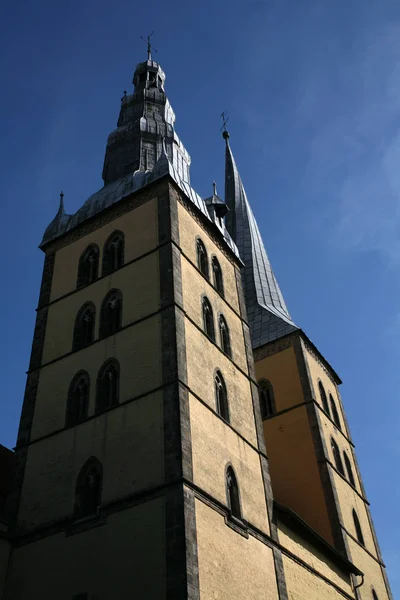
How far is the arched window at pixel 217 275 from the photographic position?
2223cm

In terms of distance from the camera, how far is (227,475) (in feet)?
55.0

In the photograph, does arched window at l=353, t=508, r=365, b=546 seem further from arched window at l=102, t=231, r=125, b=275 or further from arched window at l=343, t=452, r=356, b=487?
arched window at l=102, t=231, r=125, b=275

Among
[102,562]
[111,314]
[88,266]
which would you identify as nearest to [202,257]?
[88,266]

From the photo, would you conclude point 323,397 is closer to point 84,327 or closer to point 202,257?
point 202,257

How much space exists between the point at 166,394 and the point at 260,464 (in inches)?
151

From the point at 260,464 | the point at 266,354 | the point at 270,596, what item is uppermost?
the point at 266,354

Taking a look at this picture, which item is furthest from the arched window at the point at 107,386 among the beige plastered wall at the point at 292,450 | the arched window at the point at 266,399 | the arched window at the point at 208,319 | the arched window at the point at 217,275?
the arched window at the point at 266,399

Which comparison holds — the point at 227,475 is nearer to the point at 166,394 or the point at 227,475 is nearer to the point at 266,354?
the point at 166,394

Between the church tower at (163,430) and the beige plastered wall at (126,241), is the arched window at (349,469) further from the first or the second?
the beige plastered wall at (126,241)

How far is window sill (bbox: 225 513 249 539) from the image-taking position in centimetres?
1571

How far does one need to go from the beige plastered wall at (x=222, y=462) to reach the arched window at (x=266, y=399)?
8031 millimetres

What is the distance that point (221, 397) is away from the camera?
18703mm

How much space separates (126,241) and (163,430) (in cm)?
719

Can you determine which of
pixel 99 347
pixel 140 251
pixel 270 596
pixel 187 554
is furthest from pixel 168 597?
pixel 140 251
